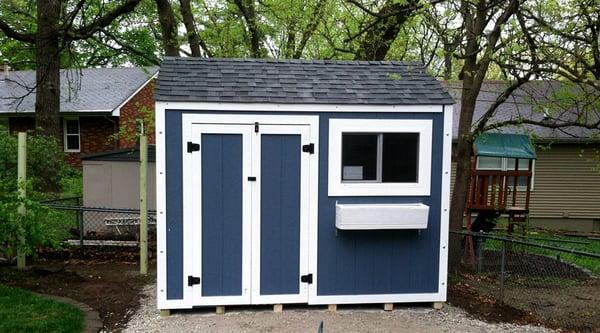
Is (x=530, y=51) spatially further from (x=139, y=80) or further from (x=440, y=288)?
(x=139, y=80)

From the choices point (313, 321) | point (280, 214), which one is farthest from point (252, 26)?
point (313, 321)

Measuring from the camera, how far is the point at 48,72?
10.2 metres

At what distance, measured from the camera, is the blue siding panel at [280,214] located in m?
5.09

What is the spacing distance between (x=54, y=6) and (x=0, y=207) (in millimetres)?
6502

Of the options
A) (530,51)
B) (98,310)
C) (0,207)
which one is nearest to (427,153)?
(530,51)

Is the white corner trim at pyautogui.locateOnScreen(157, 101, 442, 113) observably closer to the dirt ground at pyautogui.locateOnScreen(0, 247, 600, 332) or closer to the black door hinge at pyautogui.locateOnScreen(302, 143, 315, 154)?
the black door hinge at pyautogui.locateOnScreen(302, 143, 315, 154)

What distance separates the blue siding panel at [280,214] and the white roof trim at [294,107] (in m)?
0.29

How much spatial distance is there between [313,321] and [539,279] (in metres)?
4.62

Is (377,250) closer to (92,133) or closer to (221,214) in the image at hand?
(221,214)

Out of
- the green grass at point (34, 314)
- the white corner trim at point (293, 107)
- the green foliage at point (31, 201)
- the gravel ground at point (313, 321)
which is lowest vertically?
the gravel ground at point (313, 321)

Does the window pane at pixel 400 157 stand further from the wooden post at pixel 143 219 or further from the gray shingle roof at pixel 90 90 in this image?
the gray shingle roof at pixel 90 90

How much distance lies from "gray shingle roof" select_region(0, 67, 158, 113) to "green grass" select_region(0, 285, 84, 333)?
12.4 meters

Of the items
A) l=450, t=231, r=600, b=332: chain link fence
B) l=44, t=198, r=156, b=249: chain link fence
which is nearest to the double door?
l=450, t=231, r=600, b=332: chain link fence

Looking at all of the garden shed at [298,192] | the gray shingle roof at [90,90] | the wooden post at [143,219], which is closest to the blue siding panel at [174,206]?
the garden shed at [298,192]
